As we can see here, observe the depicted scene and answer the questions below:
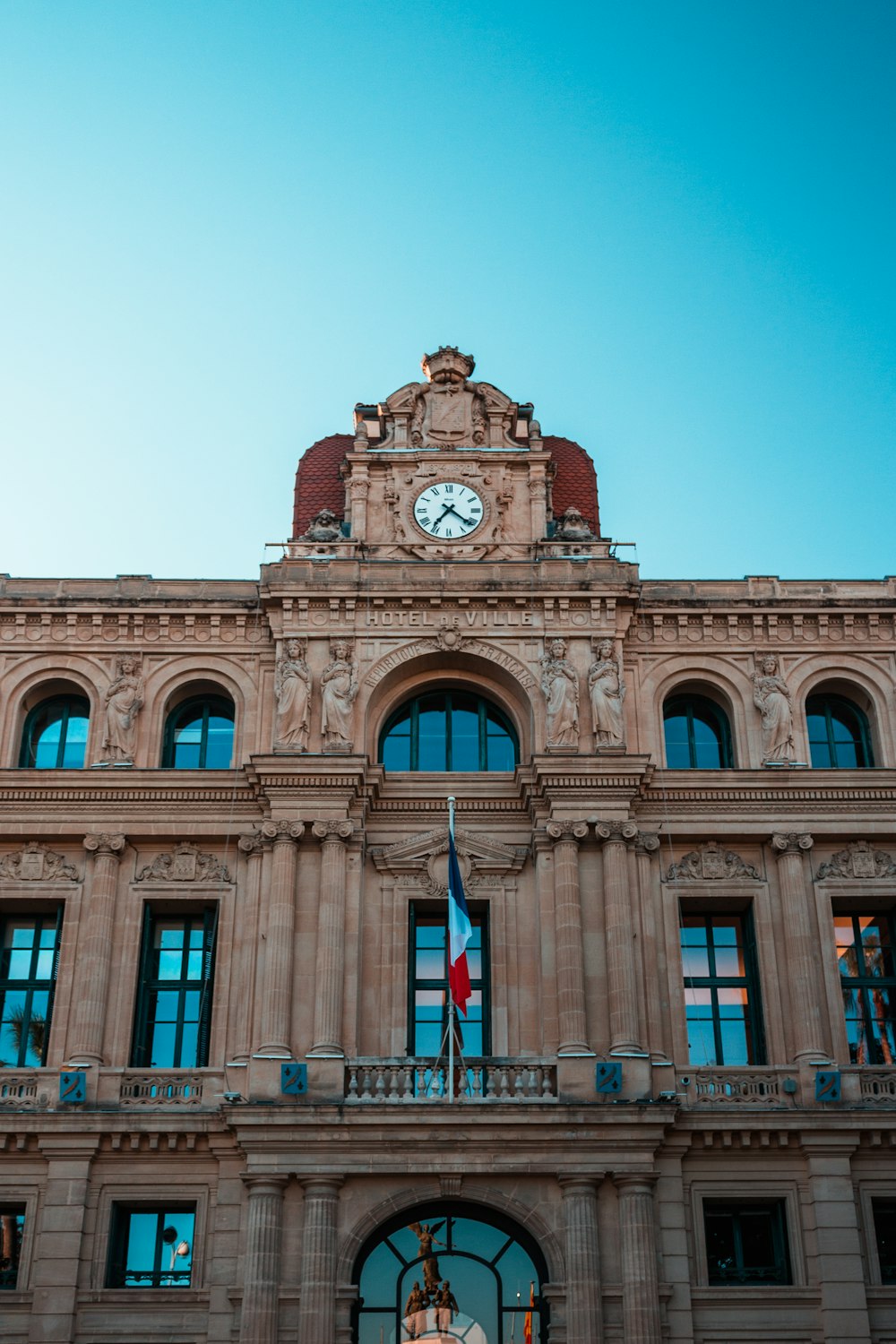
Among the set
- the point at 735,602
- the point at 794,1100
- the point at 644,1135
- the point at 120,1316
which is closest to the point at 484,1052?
the point at 644,1135

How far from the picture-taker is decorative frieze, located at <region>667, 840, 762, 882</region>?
34.6m

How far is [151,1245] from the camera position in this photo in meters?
31.2

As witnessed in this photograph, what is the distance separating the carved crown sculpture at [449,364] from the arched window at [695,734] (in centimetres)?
1000

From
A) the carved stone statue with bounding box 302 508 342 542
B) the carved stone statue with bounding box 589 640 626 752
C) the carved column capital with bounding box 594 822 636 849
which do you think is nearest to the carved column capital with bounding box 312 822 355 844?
the carved column capital with bounding box 594 822 636 849

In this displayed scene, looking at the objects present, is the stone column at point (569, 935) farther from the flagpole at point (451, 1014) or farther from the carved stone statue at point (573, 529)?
the carved stone statue at point (573, 529)

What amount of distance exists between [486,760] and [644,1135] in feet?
31.7

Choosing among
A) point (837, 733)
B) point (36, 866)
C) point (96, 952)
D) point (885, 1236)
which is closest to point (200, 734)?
point (36, 866)

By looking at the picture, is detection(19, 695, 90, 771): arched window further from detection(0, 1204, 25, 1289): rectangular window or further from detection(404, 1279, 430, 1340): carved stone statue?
detection(404, 1279, 430, 1340): carved stone statue

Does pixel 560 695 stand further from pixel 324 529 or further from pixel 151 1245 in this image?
pixel 151 1245

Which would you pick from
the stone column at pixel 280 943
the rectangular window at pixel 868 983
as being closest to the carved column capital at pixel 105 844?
the stone column at pixel 280 943

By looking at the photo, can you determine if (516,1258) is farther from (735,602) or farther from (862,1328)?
(735,602)

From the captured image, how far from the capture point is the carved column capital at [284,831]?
33.7 meters

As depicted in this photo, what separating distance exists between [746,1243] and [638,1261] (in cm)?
286

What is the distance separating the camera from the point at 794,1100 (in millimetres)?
32000
